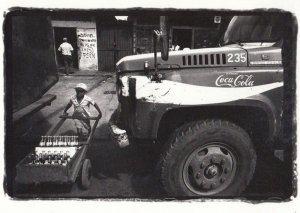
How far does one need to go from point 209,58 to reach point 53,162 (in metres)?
1.65

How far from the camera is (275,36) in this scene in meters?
2.75

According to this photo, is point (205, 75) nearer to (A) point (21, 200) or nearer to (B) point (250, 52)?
(B) point (250, 52)

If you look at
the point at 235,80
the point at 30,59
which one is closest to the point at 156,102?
the point at 235,80

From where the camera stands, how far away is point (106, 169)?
3.10m

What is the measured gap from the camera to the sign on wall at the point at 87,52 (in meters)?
2.80

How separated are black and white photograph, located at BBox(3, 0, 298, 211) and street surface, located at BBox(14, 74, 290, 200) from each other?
0.03ft

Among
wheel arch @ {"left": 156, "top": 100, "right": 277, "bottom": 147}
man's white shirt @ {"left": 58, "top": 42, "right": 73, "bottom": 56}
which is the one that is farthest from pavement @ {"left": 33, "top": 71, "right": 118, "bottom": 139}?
wheel arch @ {"left": 156, "top": 100, "right": 277, "bottom": 147}

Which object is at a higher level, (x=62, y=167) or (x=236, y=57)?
(x=236, y=57)

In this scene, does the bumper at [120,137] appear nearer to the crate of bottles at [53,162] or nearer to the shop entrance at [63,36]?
the crate of bottles at [53,162]

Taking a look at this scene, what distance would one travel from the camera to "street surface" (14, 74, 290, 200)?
279cm

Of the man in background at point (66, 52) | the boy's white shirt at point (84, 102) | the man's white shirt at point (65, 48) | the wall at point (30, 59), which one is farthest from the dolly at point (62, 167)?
the man's white shirt at point (65, 48)

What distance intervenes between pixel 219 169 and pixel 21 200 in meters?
1.80

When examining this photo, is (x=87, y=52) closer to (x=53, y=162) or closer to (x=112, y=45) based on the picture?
(x=112, y=45)
